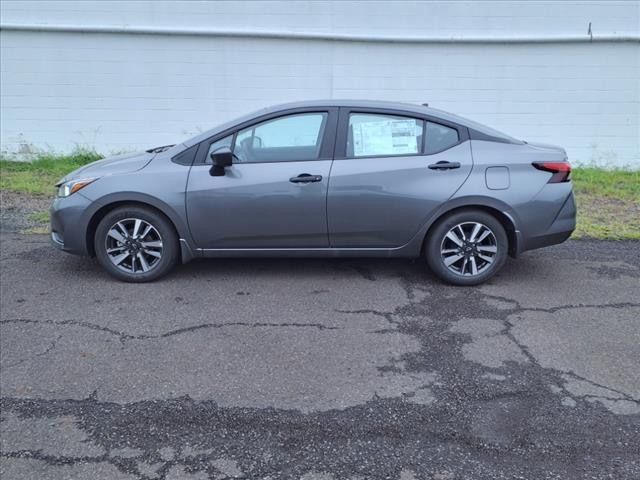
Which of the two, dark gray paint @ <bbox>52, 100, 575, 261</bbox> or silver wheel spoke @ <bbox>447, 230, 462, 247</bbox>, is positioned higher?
dark gray paint @ <bbox>52, 100, 575, 261</bbox>

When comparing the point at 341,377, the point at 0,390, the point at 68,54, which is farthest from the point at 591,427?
the point at 68,54

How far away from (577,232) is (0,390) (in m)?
6.13

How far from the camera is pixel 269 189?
5047 millimetres

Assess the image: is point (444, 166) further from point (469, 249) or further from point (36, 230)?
point (36, 230)

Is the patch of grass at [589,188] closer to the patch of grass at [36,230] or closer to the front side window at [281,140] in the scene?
the patch of grass at [36,230]

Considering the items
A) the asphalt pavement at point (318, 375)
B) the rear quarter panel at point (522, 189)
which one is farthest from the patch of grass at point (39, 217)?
the rear quarter panel at point (522, 189)

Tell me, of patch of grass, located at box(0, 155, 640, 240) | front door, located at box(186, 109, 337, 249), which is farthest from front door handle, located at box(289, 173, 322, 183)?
patch of grass, located at box(0, 155, 640, 240)

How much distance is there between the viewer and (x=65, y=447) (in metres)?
2.98

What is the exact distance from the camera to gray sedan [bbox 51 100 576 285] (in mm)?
5062

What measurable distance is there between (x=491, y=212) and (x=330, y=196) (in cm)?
142

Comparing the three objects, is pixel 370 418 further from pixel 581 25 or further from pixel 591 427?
pixel 581 25

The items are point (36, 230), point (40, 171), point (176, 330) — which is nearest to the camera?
point (176, 330)

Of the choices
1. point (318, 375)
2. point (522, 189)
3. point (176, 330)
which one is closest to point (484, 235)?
point (522, 189)

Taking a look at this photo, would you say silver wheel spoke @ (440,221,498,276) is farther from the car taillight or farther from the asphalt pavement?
the car taillight
